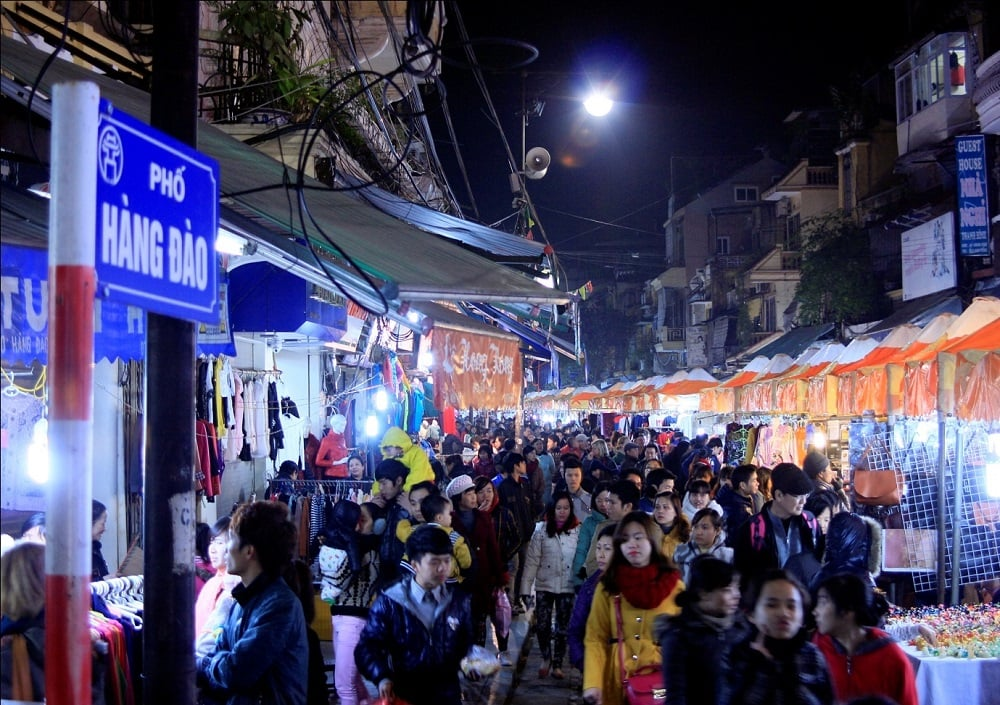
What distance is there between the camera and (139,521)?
9664 millimetres

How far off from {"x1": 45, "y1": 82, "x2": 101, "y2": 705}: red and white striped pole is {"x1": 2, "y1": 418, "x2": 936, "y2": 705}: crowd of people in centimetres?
88

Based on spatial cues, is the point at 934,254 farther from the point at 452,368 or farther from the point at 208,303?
the point at 208,303

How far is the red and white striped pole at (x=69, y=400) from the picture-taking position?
246cm

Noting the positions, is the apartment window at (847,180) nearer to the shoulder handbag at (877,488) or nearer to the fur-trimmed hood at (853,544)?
the shoulder handbag at (877,488)

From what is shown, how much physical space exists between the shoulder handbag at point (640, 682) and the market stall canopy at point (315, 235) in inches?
84.2

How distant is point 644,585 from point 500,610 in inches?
171

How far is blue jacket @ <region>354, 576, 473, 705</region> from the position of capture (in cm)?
530

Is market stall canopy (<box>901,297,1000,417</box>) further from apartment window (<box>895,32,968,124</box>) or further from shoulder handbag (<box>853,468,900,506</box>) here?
apartment window (<box>895,32,968,124</box>)

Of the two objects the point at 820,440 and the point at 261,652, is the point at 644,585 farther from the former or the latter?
the point at 820,440

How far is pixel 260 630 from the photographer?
452 centimetres

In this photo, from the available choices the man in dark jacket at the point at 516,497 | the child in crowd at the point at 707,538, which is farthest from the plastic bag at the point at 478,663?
the man in dark jacket at the point at 516,497

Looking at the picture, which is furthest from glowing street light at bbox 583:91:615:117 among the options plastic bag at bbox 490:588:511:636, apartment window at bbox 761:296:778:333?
apartment window at bbox 761:296:778:333

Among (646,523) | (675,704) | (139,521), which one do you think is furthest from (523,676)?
(675,704)

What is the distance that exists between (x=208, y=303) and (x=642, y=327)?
80974 mm
